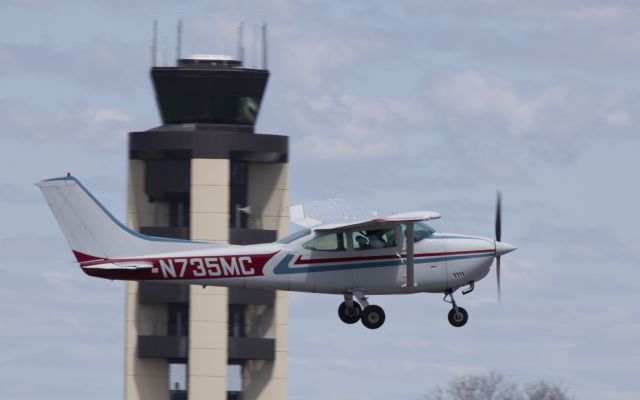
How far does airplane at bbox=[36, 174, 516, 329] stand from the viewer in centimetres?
4738

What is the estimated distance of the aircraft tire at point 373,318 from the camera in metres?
48.1

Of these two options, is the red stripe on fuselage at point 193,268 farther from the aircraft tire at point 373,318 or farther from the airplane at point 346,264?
the aircraft tire at point 373,318

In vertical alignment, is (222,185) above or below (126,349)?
above

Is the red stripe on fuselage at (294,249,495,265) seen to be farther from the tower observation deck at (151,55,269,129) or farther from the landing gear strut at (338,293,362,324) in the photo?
the tower observation deck at (151,55,269,129)

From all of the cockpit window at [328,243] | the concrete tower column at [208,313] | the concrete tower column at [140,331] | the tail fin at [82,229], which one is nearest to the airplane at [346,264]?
the cockpit window at [328,243]

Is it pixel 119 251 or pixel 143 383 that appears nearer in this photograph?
pixel 119 251

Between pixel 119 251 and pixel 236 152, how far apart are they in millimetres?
26862

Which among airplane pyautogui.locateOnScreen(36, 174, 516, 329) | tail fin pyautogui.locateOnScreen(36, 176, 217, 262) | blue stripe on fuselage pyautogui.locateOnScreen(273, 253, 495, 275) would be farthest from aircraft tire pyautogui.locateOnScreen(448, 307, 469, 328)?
tail fin pyautogui.locateOnScreen(36, 176, 217, 262)

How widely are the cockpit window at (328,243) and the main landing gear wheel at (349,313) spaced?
1679 mm

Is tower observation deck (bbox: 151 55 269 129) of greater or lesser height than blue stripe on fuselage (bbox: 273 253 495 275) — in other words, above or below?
above

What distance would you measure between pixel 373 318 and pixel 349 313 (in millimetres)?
681

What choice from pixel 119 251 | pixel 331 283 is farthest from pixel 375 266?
pixel 119 251

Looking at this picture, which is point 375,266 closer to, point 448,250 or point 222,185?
point 448,250

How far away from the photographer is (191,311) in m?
74.2
